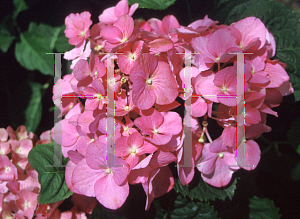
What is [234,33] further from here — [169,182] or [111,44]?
[169,182]

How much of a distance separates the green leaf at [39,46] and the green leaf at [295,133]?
108cm

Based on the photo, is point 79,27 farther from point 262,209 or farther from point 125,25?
point 262,209

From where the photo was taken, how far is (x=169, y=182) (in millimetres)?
705

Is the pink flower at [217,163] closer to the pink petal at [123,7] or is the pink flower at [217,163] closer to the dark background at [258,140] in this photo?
the dark background at [258,140]

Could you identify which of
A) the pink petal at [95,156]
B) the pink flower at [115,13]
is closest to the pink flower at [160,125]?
the pink petal at [95,156]

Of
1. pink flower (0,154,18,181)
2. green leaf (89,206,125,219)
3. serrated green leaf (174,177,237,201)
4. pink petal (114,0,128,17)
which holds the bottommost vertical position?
green leaf (89,206,125,219)

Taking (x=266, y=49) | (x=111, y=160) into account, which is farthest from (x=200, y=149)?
(x=266, y=49)

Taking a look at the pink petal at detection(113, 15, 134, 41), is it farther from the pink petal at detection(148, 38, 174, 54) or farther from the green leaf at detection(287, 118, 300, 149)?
the green leaf at detection(287, 118, 300, 149)

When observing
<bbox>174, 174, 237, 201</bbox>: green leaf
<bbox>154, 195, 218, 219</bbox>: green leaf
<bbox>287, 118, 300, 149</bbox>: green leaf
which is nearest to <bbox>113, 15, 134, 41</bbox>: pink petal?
<bbox>174, 174, 237, 201</bbox>: green leaf

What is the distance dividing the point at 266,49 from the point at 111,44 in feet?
1.50

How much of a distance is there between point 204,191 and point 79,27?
68 centimetres

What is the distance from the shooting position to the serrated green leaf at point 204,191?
2.54ft

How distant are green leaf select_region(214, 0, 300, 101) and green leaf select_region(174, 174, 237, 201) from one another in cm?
43

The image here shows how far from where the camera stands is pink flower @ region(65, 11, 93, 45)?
771 millimetres
